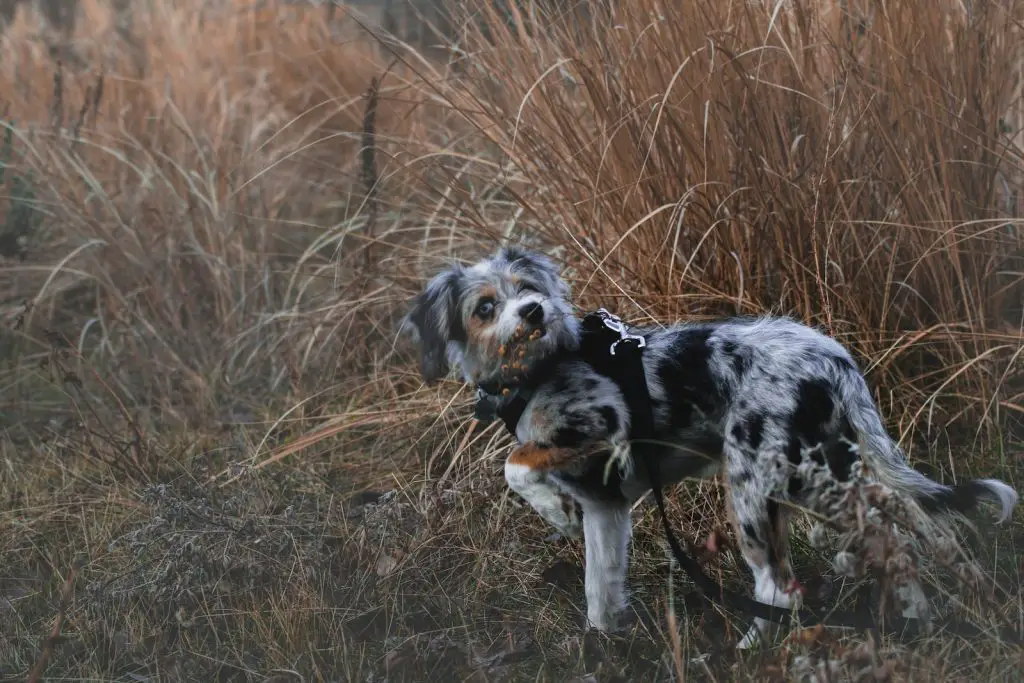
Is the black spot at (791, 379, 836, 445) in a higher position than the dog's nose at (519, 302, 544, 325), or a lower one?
lower

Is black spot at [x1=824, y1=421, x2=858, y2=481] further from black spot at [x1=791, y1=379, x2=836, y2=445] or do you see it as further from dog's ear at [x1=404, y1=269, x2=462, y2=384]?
dog's ear at [x1=404, y1=269, x2=462, y2=384]

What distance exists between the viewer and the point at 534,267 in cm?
344

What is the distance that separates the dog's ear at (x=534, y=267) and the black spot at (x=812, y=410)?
871 mm

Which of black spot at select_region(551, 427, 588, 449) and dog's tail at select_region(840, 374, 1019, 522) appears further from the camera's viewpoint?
black spot at select_region(551, 427, 588, 449)

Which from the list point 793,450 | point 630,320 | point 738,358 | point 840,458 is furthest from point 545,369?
point 630,320

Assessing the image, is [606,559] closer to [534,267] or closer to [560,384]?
[560,384]

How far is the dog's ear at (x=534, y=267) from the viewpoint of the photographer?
341 centimetres

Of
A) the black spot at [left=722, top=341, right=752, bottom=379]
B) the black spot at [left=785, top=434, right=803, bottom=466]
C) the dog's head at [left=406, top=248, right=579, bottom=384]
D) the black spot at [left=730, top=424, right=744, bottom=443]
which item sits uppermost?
the dog's head at [left=406, top=248, right=579, bottom=384]

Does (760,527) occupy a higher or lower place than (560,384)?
lower

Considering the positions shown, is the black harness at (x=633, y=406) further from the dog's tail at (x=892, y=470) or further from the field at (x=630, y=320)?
the dog's tail at (x=892, y=470)

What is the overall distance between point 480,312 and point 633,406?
560 millimetres

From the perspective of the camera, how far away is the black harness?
9.45 ft

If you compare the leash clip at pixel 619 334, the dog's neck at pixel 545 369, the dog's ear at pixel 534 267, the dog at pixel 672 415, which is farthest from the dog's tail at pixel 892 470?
the dog's ear at pixel 534 267

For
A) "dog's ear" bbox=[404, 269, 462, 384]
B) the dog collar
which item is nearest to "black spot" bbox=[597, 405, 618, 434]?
the dog collar
